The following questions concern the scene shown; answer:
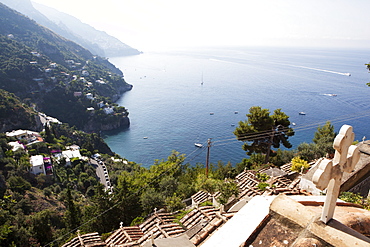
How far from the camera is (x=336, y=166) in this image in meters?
2.68

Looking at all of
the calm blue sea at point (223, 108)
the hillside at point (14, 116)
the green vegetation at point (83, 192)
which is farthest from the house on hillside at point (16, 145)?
the calm blue sea at point (223, 108)

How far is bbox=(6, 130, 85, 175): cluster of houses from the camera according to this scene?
46.3 meters

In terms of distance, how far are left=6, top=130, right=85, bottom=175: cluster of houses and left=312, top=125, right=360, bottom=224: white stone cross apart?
52.7m

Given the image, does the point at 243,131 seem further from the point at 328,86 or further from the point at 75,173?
the point at 328,86

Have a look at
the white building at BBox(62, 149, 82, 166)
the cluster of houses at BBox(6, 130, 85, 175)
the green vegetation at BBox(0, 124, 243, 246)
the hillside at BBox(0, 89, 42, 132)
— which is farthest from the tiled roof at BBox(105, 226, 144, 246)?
the hillside at BBox(0, 89, 42, 132)

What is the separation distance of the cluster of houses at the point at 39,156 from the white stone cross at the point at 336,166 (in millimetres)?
52680

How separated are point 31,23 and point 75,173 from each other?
149 m

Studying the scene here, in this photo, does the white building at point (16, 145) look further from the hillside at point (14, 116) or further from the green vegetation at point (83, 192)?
the hillside at point (14, 116)

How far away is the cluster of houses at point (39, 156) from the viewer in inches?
1825

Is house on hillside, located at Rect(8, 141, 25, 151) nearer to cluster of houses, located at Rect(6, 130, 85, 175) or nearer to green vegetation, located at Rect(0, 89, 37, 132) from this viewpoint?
cluster of houses, located at Rect(6, 130, 85, 175)

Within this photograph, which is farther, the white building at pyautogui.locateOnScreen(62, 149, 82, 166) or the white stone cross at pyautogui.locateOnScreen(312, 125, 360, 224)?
the white building at pyautogui.locateOnScreen(62, 149, 82, 166)

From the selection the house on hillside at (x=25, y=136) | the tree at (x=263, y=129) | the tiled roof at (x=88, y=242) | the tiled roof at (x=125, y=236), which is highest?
the tree at (x=263, y=129)

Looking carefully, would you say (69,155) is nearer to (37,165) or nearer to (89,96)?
(37,165)

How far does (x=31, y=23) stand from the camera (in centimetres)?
15512
